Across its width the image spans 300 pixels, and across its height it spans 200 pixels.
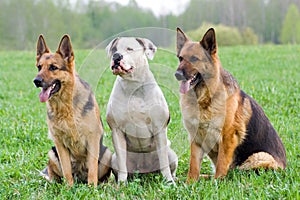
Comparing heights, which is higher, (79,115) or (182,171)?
(79,115)

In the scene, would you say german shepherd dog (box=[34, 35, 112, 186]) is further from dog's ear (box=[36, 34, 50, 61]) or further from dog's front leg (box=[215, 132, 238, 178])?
dog's front leg (box=[215, 132, 238, 178])

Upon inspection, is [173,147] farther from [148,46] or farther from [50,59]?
[50,59]

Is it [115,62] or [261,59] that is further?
[261,59]

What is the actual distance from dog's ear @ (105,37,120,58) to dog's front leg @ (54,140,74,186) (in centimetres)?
111

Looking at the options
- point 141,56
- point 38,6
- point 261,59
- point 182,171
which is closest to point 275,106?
point 182,171

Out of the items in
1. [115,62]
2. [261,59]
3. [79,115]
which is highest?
[115,62]

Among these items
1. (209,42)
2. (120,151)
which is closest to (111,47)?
(209,42)

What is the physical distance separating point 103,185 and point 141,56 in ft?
4.74

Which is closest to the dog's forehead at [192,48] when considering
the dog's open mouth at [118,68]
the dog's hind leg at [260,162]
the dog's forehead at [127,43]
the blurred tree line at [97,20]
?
the dog's forehead at [127,43]

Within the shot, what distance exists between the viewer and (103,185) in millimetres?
4883

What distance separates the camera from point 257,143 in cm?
504

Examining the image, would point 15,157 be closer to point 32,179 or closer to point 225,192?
point 32,179

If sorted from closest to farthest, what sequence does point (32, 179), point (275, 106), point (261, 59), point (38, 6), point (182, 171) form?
A: point (32, 179), point (182, 171), point (275, 106), point (261, 59), point (38, 6)

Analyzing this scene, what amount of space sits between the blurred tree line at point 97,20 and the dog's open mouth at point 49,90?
22.1 m
